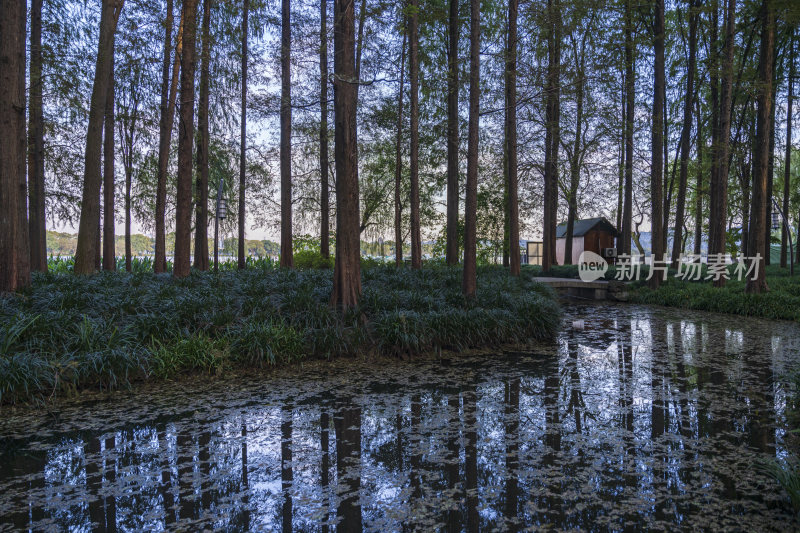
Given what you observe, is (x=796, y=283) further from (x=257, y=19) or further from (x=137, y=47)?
(x=137, y=47)

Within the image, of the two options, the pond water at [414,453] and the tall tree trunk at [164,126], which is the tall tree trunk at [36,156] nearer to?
the tall tree trunk at [164,126]

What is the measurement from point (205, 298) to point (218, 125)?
9.79 metres

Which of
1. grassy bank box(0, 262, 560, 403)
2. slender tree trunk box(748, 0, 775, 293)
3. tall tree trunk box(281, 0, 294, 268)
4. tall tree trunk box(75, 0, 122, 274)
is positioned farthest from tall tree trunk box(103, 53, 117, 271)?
slender tree trunk box(748, 0, 775, 293)

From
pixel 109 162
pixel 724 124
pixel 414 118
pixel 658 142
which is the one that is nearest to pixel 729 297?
pixel 724 124

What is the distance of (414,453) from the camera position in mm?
2963

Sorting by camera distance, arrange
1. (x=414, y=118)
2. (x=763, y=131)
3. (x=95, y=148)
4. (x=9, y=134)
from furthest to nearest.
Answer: (x=414, y=118) < (x=763, y=131) < (x=95, y=148) < (x=9, y=134)

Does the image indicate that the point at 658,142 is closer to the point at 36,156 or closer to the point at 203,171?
the point at 203,171

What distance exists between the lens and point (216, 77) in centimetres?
1241

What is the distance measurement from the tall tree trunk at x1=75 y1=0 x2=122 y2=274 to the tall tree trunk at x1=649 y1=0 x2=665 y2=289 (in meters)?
11.8

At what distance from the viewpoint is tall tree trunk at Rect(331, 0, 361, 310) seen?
21.5 ft

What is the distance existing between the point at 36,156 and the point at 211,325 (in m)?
7.17

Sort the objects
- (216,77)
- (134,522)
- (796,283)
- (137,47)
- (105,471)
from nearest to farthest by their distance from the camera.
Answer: (134,522), (105,471), (137,47), (796,283), (216,77)

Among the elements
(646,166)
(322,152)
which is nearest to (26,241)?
(322,152)

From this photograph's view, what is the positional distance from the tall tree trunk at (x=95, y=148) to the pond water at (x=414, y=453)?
494 centimetres
